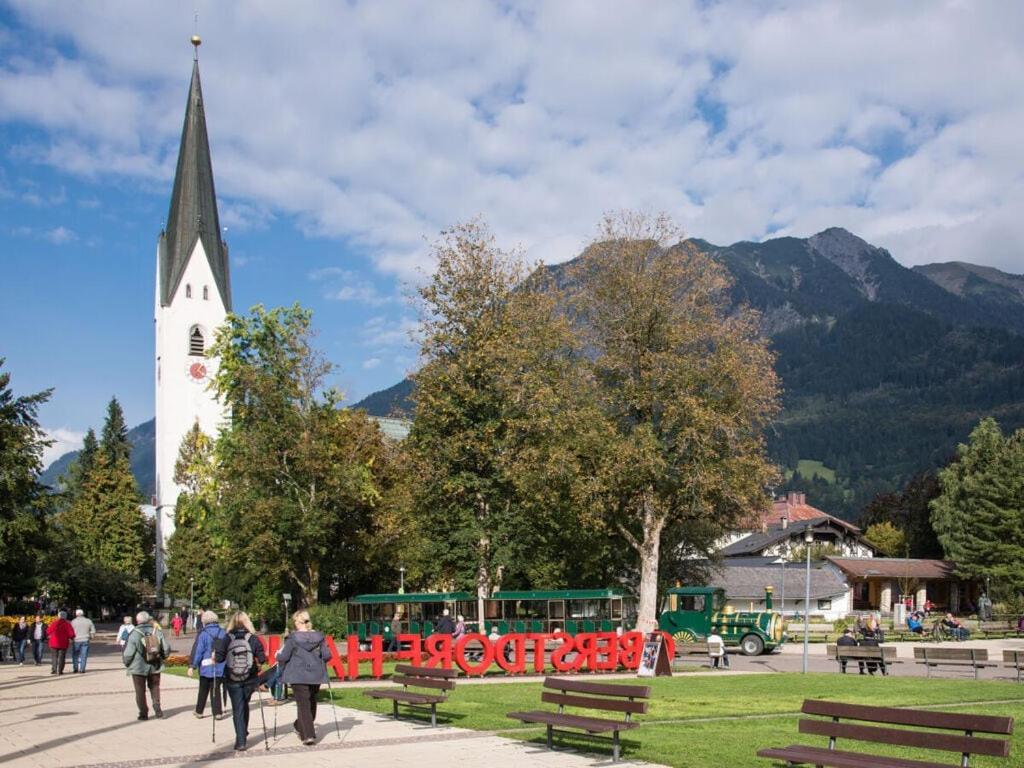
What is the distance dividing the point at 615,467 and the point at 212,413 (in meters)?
60.9

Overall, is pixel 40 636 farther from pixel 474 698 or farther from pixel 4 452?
pixel 474 698

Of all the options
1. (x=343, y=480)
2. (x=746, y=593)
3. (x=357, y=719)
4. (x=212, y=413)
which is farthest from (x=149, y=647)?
(x=212, y=413)

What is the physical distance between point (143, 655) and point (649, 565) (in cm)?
2324

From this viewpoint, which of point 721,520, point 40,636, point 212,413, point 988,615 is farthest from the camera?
point 212,413

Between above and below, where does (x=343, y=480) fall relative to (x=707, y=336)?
below

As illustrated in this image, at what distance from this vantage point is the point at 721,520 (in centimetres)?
3766

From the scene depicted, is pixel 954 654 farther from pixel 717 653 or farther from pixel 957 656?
pixel 717 653

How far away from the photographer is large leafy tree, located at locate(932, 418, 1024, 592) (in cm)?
6234

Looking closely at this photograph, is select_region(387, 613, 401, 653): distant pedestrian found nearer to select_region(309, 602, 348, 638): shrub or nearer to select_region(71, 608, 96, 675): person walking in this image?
select_region(309, 602, 348, 638): shrub

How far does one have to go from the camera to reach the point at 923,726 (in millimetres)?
9219

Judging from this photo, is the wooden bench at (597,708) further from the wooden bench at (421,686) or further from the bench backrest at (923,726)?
the bench backrest at (923,726)

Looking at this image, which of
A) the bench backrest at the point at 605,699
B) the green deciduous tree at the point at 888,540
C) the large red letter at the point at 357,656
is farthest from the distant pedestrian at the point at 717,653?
the green deciduous tree at the point at 888,540

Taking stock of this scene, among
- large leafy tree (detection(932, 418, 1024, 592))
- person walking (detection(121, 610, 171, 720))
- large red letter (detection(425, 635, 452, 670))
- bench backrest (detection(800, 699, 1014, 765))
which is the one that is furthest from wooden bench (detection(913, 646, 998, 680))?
large leafy tree (detection(932, 418, 1024, 592))

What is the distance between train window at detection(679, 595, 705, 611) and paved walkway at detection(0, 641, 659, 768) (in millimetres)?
22566
